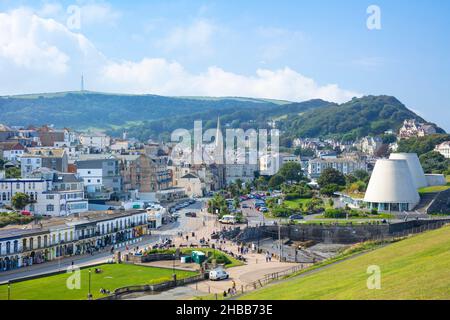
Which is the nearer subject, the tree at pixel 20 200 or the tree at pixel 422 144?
the tree at pixel 20 200

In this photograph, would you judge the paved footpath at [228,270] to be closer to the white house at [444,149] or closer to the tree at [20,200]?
the tree at [20,200]

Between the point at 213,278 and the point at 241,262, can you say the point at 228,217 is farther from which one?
the point at 213,278

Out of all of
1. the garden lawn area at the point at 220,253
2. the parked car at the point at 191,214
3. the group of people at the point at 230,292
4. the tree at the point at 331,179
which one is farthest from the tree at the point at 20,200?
the tree at the point at 331,179

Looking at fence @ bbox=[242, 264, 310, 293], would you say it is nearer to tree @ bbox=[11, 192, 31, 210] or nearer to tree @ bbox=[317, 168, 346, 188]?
tree @ bbox=[11, 192, 31, 210]

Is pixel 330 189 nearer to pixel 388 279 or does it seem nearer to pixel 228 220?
pixel 228 220

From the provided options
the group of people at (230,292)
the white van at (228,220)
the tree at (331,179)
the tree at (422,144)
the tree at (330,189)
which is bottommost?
the group of people at (230,292)

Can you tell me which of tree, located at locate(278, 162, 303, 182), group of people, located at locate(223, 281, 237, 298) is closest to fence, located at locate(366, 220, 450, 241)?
group of people, located at locate(223, 281, 237, 298)
